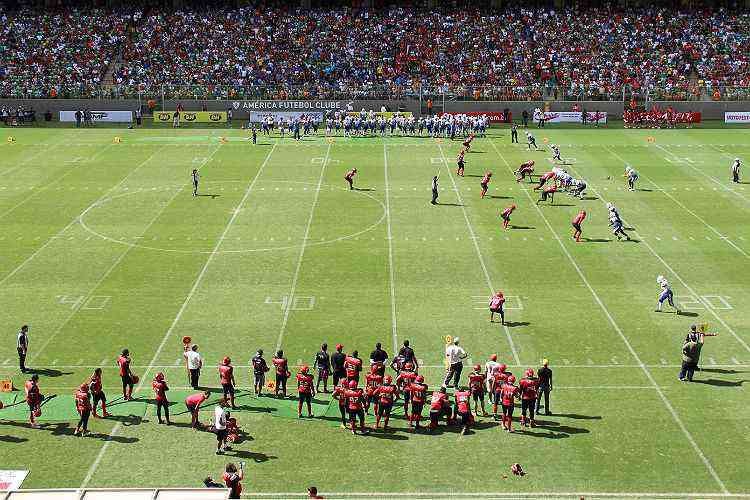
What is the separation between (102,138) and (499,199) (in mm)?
27282

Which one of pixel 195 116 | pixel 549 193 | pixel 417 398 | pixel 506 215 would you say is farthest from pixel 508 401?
pixel 195 116

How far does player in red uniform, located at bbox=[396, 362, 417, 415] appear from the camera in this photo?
22.1m

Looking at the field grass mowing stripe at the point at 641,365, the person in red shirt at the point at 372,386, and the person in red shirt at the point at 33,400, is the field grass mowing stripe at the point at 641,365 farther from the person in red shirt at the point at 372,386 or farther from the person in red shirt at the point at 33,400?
the person in red shirt at the point at 33,400

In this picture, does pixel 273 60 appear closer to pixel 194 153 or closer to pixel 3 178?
pixel 194 153

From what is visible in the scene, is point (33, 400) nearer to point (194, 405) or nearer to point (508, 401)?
point (194, 405)

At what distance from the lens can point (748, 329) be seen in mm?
27859

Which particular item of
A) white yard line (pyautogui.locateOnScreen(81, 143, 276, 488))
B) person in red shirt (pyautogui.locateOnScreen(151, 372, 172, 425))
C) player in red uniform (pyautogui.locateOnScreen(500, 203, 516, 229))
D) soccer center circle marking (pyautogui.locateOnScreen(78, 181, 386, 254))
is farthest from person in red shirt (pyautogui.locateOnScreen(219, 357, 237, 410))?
player in red uniform (pyautogui.locateOnScreen(500, 203, 516, 229))

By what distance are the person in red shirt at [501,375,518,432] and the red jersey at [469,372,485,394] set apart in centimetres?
66

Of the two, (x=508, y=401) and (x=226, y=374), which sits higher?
(x=226, y=374)

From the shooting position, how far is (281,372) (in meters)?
23.3

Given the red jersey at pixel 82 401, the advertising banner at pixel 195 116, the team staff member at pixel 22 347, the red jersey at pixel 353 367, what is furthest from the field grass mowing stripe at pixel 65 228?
the advertising banner at pixel 195 116

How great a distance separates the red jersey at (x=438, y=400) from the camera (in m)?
21.8

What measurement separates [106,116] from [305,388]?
5104 cm

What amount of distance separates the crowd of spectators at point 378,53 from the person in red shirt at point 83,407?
5052 centimetres
